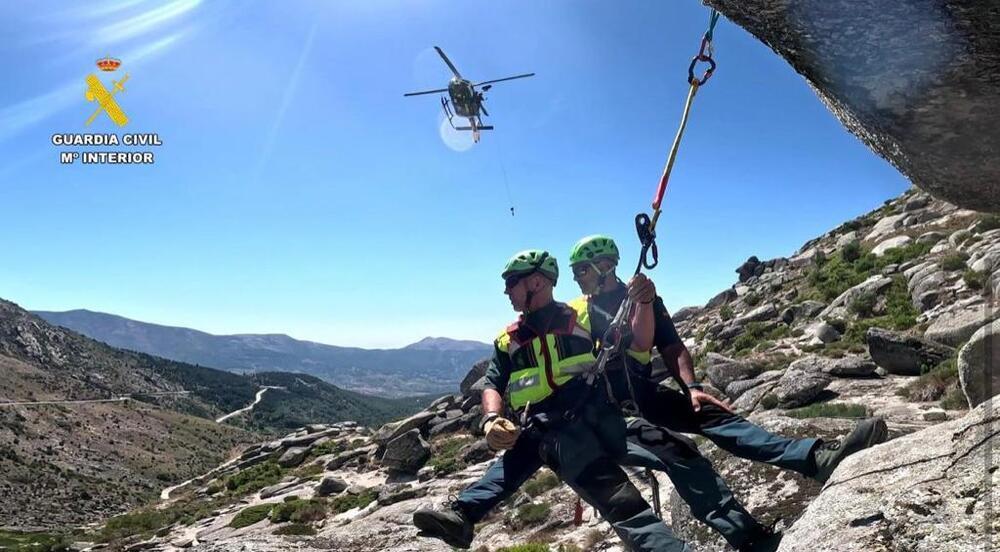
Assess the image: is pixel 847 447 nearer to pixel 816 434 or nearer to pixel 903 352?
pixel 816 434

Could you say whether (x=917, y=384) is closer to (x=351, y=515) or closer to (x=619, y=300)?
(x=619, y=300)

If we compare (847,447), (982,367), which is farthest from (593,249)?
(982,367)

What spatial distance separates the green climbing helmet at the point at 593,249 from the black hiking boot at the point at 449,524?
3.51 m

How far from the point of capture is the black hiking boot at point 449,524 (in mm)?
5527

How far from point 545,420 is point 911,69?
14.9ft

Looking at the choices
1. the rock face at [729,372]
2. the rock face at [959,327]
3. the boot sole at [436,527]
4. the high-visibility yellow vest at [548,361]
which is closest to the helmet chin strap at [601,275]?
the high-visibility yellow vest at [548,361]

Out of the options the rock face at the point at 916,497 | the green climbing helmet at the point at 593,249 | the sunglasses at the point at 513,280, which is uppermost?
the green climbing helmet at the point at 593,249

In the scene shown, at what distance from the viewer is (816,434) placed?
6.84 metres

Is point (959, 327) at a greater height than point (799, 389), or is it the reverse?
point (959, 327)

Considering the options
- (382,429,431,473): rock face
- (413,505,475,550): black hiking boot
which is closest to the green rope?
(413,505,475,550): black hiking boot

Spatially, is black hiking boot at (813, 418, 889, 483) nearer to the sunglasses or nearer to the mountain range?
the sunglasses

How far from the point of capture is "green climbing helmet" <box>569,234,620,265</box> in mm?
7422

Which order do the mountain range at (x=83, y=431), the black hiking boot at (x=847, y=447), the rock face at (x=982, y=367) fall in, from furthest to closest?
the mountain range at (x=83, y=431)
the rock face at (x=982, y=367)
the black hiking boot at (x=847, y=447)

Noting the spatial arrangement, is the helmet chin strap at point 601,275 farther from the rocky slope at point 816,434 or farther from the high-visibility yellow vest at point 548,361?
the rocky slope at point 816,434
